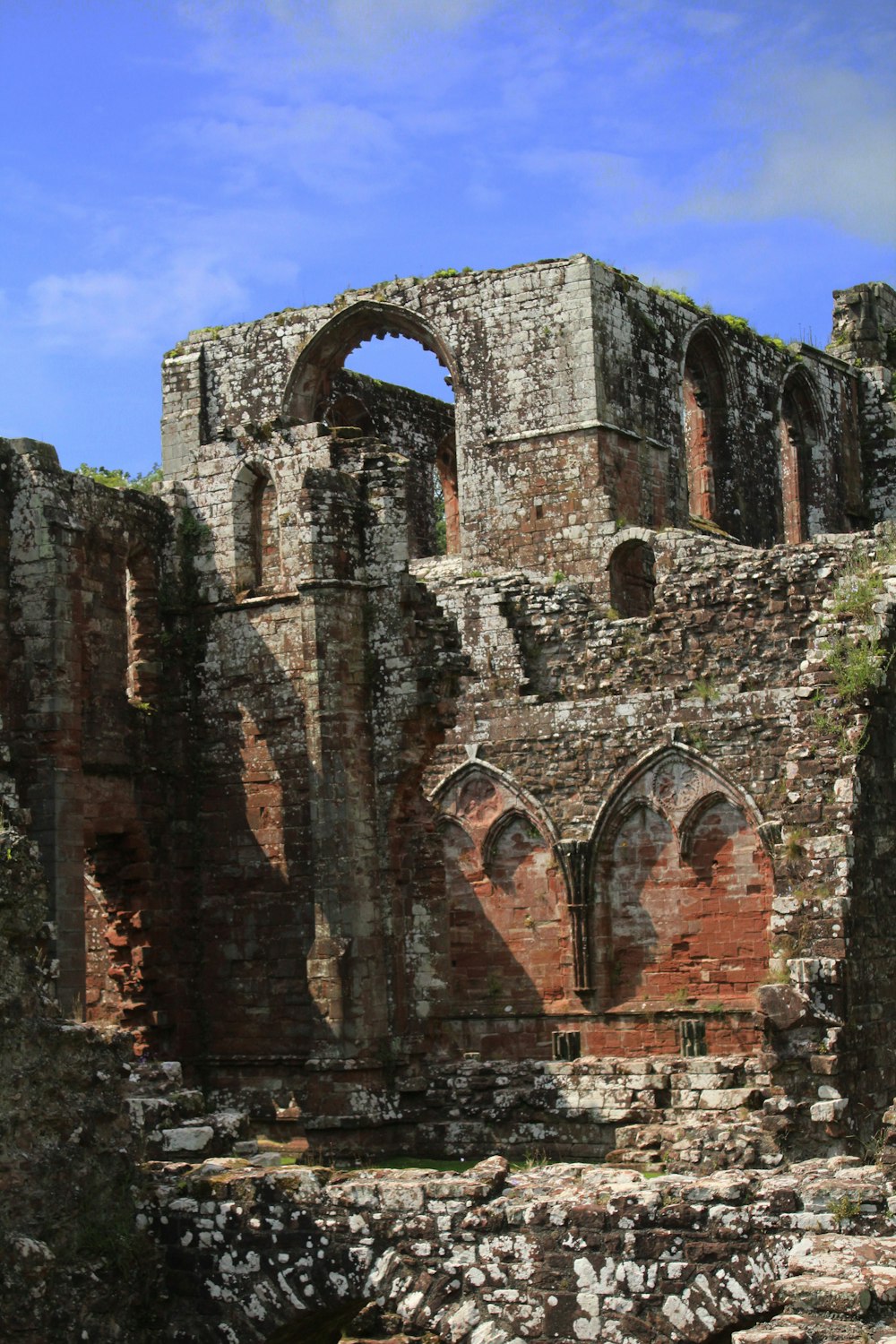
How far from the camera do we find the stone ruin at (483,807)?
948 cm

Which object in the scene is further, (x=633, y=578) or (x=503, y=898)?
(x=633, y=578)

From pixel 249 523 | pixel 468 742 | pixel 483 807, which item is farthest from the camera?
pixel 483 807

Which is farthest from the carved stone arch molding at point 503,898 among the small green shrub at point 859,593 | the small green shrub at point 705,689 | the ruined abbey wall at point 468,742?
the small green shrub at point 859,593

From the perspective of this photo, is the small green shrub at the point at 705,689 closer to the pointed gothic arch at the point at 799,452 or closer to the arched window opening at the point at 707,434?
the arched window opening at the point at 707,434

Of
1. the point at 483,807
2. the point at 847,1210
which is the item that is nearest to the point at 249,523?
the point at 483,807

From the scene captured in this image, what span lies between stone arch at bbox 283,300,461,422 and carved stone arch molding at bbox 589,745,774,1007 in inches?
268

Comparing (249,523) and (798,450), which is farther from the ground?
(798,450)

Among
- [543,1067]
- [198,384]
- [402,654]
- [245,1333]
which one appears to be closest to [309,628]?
[402,654]

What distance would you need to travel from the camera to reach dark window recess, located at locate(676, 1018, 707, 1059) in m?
21.2

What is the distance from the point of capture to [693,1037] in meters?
21.3

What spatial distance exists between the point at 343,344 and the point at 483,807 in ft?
23.6

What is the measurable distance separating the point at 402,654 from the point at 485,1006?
704 cm

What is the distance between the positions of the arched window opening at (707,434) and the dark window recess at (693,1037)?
9.37 m

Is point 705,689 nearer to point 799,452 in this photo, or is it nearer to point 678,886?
point 678,886
